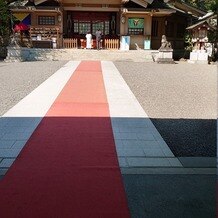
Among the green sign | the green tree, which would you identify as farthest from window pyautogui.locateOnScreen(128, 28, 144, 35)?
the green tree

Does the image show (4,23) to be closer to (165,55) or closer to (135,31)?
(135,31)

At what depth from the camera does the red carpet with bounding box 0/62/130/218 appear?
12.2 feet

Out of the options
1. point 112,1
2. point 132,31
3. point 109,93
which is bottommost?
point 109,93

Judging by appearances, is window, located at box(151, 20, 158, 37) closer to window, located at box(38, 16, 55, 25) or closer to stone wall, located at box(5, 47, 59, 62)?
window, located at box(38, 16, 55, 25)

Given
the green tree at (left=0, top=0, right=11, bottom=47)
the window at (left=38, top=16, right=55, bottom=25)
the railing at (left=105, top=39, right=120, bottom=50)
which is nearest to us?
the green tree at (left=0, top=0, right=11, bottom=47)

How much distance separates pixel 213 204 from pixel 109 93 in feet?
25.1

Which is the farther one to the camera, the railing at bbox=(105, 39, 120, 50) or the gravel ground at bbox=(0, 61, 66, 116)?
the railing at bbox=(105, 39, 120, 50)

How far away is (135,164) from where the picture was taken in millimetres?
5109

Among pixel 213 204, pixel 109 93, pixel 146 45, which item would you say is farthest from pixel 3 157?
pixel 146 45

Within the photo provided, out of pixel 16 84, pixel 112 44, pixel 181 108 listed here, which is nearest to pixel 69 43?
pixel 112 44

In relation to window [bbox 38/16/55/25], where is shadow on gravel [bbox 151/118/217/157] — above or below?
below

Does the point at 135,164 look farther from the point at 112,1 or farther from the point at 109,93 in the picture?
the point at 112,1

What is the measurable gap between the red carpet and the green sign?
803 inches

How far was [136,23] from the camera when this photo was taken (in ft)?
88.6
